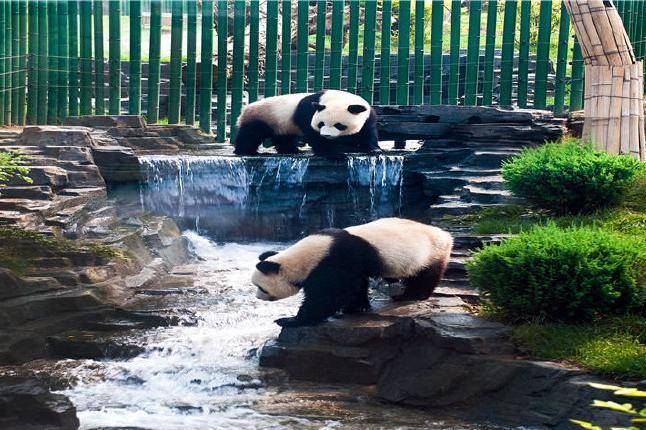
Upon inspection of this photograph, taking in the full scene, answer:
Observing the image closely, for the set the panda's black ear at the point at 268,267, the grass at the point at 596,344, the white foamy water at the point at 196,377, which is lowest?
the white foamy water at the point at 196,377

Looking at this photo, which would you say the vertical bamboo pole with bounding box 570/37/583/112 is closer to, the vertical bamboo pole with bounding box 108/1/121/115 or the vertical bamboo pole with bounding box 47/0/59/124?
the vertical bamboo pole with bounding box 108/1/121/115

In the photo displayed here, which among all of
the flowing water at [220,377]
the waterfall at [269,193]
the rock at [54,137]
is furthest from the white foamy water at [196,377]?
the rock at [54,137]

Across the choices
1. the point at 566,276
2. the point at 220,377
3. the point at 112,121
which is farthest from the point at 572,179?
the point at 112,121

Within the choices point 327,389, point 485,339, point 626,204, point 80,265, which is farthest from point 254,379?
point 626,204

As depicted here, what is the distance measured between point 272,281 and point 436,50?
22.5ft

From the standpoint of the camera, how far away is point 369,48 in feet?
40.4

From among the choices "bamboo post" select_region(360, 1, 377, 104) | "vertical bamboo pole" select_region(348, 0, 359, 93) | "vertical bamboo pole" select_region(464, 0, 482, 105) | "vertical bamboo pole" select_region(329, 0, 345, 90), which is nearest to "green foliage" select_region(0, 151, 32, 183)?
"vertical bamboo pole" select_region(329, 0, 345, 90)

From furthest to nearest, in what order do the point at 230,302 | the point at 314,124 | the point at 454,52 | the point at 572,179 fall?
the point at 454,52
the point at 314,124
the point at 230,302
the point at 572,179

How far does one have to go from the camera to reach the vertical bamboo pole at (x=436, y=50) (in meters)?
12.2

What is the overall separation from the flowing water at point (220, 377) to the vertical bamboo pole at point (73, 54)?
10.9 ft

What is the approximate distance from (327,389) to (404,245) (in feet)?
4.10

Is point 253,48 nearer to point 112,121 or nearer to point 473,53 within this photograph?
point 112,121

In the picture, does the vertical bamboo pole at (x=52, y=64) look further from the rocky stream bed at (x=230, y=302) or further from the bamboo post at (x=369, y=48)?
the bamboo post at (x=369, y=48)

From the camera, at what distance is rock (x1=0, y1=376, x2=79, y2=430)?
16.6 feet
